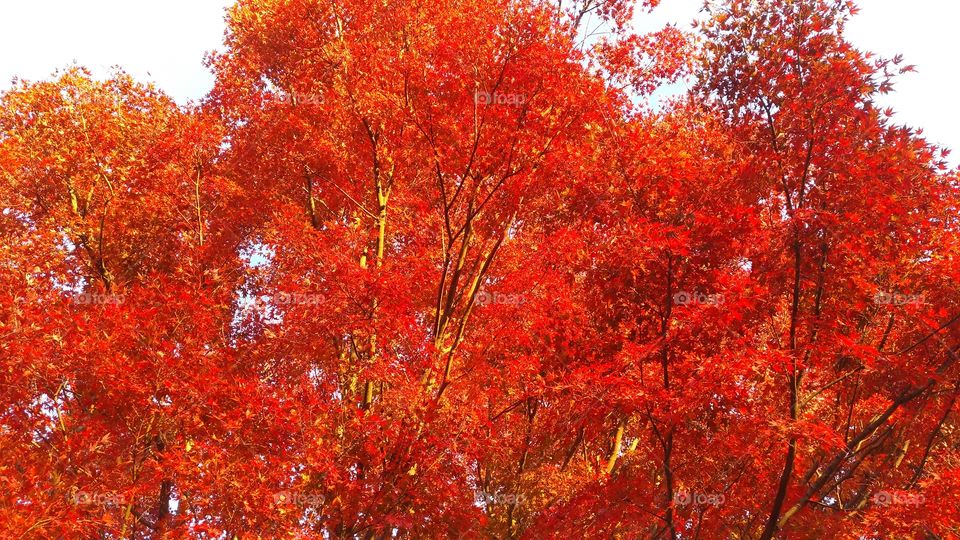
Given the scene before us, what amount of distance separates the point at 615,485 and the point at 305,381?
6486mm

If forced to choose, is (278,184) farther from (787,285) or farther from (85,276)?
(787,285)

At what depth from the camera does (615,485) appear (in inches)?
A: 401

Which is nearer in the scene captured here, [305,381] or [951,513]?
[951,513]

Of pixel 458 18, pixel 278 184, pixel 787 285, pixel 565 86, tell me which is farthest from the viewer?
pixel 278 184

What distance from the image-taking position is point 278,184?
17.5 m

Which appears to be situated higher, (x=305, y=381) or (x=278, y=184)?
(x=278, y=184)

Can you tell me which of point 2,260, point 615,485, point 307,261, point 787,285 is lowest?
point 615,485

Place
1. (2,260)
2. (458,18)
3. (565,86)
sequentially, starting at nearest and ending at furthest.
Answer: (565,86) → (458,18) → (2,260)

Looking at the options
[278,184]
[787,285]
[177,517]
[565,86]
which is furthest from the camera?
[278,184]

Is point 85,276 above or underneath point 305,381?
above

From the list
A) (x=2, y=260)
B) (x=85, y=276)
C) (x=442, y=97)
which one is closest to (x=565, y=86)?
(x=442, y=97)

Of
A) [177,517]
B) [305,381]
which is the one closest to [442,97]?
[305,381]

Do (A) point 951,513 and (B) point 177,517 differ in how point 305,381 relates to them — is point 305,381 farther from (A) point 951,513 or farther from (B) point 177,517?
(A) point 951,513

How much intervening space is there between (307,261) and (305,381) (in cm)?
240
